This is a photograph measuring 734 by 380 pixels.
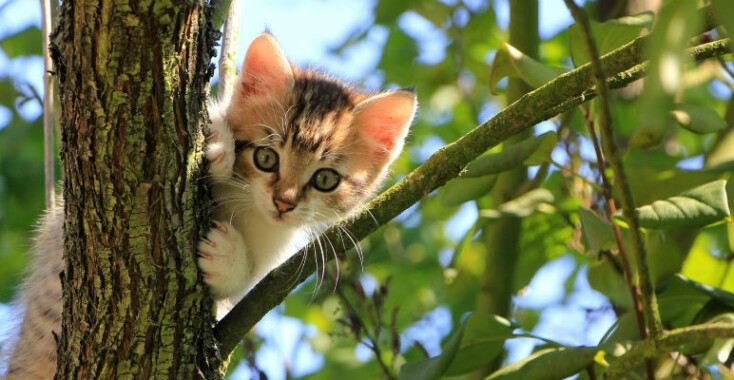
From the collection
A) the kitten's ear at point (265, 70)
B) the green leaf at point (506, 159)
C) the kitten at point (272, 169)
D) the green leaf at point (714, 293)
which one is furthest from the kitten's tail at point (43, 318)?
the green leaf at point (714, 293)

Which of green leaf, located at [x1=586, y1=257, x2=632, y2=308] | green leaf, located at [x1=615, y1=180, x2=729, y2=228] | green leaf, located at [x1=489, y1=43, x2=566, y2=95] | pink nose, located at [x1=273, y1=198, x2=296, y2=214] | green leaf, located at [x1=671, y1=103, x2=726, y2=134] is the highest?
green leaf, located at [x1=489, y1=43, x2=566, y2=95]

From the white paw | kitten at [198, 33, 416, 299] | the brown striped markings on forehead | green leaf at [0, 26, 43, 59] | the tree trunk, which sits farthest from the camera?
green leaf at [0, 26, 43, 59]

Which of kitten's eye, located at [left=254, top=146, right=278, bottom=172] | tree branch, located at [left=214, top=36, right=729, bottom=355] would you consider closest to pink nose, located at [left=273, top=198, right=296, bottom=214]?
kitten's eye, located at [left=254, top=146, right=278, bottom=172]

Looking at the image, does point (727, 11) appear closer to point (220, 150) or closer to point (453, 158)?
point (453, 158)

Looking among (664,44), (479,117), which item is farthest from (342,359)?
(664,44)

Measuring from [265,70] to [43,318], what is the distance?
1.14m

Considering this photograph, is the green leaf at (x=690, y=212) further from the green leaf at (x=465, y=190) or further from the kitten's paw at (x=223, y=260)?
the kitten's paw at (x=223, y=260)

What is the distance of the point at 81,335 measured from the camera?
1667 millimetres

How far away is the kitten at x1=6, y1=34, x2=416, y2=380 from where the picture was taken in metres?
2.36

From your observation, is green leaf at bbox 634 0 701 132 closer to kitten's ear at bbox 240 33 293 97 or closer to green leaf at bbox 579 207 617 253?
green leaf at bbox 579 207 617 253

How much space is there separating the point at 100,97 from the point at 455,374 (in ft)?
3.79

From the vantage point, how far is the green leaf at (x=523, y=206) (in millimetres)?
2286

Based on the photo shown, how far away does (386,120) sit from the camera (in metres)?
2.92

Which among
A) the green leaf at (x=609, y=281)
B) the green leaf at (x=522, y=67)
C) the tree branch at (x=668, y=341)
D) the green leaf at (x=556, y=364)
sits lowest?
the green leaf at (x=556, y=364)
